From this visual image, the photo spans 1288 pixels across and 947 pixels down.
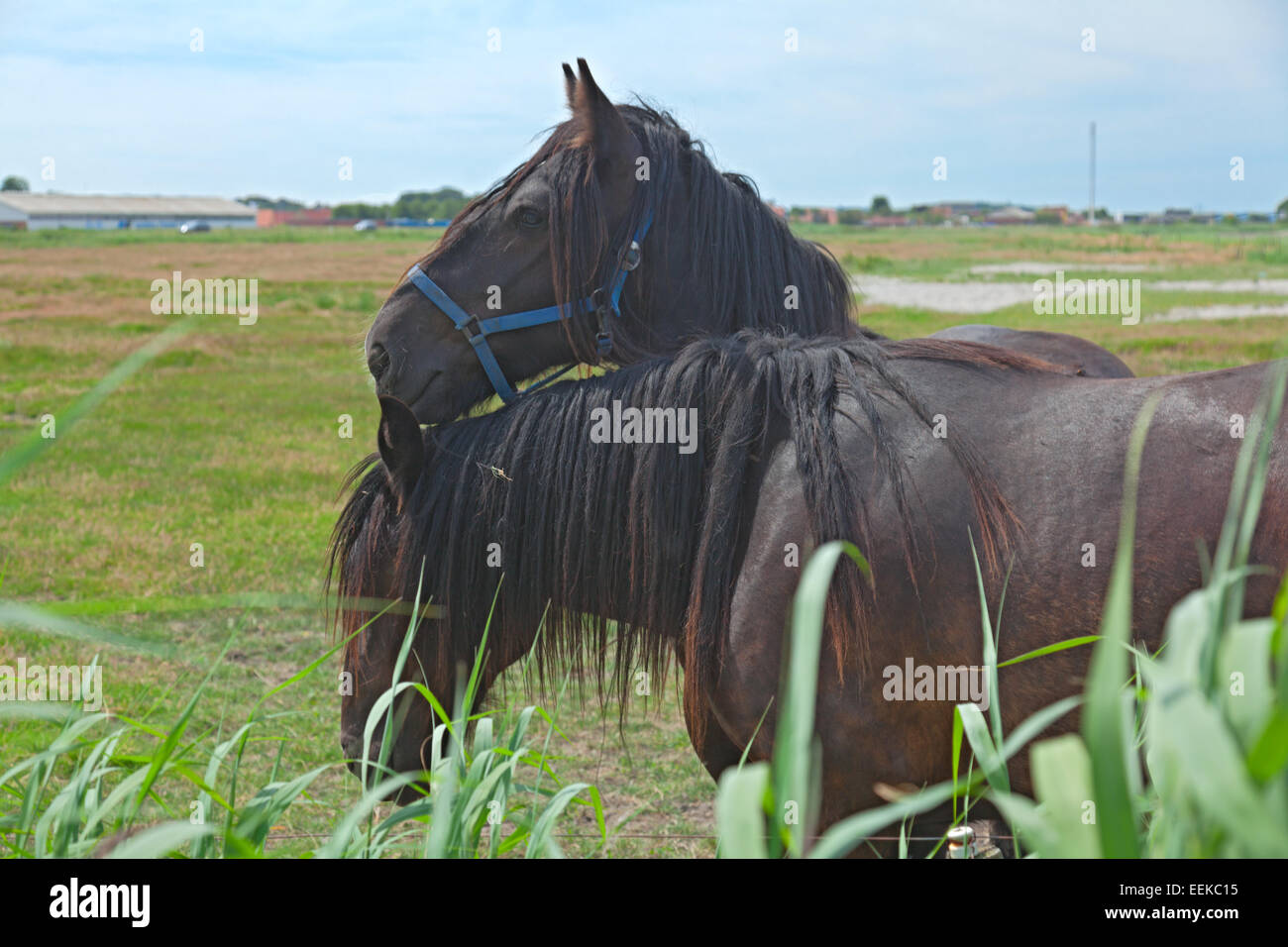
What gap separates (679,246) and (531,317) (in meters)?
0.48

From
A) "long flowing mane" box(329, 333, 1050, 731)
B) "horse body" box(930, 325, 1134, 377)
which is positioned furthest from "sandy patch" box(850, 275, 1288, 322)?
"long flowing mane" box(329, 333, 1050, 731)

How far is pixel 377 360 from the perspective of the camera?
292 cm

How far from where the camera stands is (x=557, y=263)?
2842mm

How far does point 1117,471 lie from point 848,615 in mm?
606

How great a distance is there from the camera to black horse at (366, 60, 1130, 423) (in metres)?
2.86

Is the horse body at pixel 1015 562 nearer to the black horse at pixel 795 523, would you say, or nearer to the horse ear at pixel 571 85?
the black horse at pixel 795 523

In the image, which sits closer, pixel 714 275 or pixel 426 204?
pixel 714 275

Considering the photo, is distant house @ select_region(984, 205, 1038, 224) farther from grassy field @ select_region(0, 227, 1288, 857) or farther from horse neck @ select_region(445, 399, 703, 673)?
horse neck @ select_region(445, 399, 703, 673)

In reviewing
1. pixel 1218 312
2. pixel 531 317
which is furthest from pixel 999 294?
pixel 531 317

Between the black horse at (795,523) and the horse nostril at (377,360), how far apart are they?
19.3 inches

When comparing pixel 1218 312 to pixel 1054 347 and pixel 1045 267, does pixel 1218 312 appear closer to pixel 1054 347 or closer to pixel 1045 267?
pixel 1045 267

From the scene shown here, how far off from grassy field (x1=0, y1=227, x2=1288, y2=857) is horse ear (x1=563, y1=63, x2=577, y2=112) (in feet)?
4.20
